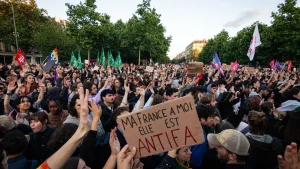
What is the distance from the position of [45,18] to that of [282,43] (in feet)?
156

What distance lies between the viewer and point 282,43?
39281 millimetres

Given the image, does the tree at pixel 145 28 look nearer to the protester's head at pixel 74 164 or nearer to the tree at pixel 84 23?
the tree at pixel 84 23

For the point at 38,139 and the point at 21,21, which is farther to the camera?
the point at 21,21

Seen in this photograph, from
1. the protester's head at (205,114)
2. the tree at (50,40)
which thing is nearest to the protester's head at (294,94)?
the protester's head at (205,114)

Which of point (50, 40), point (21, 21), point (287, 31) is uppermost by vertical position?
point (21, 21)

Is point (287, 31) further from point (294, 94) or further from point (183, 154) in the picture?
point (183, 154)

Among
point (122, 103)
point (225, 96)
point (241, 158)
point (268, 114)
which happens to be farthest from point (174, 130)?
point (225, 96)

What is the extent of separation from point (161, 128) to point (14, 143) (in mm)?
1703

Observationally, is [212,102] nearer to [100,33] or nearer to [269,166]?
[269,166]

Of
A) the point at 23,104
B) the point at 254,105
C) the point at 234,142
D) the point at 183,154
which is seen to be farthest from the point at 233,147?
the point at 23,104

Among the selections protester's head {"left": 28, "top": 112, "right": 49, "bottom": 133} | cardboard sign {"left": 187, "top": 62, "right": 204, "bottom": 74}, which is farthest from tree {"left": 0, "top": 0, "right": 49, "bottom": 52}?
protester's head {"left": 28, "top": 112, "right": 49, "bottom": 133}

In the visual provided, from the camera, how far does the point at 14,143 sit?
2.68 m

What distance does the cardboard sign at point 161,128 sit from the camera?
7.68 feet

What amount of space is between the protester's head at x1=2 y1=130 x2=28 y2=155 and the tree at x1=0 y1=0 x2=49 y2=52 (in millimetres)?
47750
